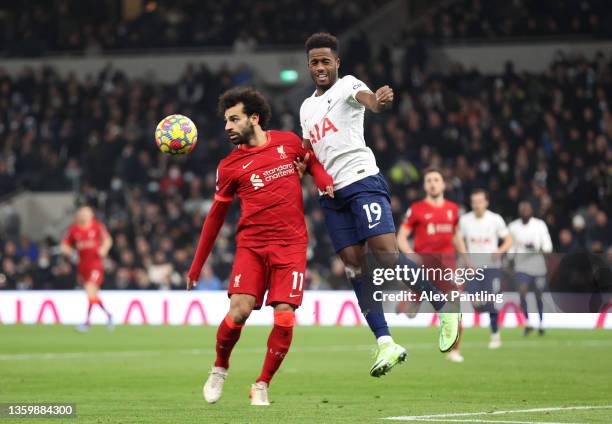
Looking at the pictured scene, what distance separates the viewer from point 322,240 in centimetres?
2631

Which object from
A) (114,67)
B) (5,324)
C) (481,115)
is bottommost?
(5,324)

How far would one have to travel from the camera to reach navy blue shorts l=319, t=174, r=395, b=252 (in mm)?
10078

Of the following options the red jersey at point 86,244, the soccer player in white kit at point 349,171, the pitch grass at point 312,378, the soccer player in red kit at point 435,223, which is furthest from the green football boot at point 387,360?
the red jersey at point 86,244

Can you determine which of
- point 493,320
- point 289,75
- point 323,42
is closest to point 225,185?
point 323,42

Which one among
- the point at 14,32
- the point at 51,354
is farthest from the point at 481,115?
the point at 14,32

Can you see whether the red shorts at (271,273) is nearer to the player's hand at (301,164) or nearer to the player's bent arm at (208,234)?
the player's bent arm at (208,234)

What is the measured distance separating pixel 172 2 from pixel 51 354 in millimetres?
21516

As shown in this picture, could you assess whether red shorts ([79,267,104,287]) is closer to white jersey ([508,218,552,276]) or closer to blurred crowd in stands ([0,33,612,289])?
blurred crowd in stands ([0,33,612,289])

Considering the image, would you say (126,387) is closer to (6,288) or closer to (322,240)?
(322,240)

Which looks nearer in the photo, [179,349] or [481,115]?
[179,349]

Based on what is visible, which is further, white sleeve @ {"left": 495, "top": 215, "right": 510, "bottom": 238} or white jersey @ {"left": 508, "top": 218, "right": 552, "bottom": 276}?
white jersey @ {"left": 508, "top": 218, "right": 552, "bottom": 276}

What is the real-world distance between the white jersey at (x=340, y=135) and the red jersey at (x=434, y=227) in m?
5.61

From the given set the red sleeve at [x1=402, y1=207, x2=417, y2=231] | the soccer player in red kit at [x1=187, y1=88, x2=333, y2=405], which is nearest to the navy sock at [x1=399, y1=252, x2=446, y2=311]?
the soccer player in red kit at [x1=187, y1=88, x2=333, y2=405]

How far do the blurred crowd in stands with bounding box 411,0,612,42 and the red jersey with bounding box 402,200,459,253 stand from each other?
50.3ft
